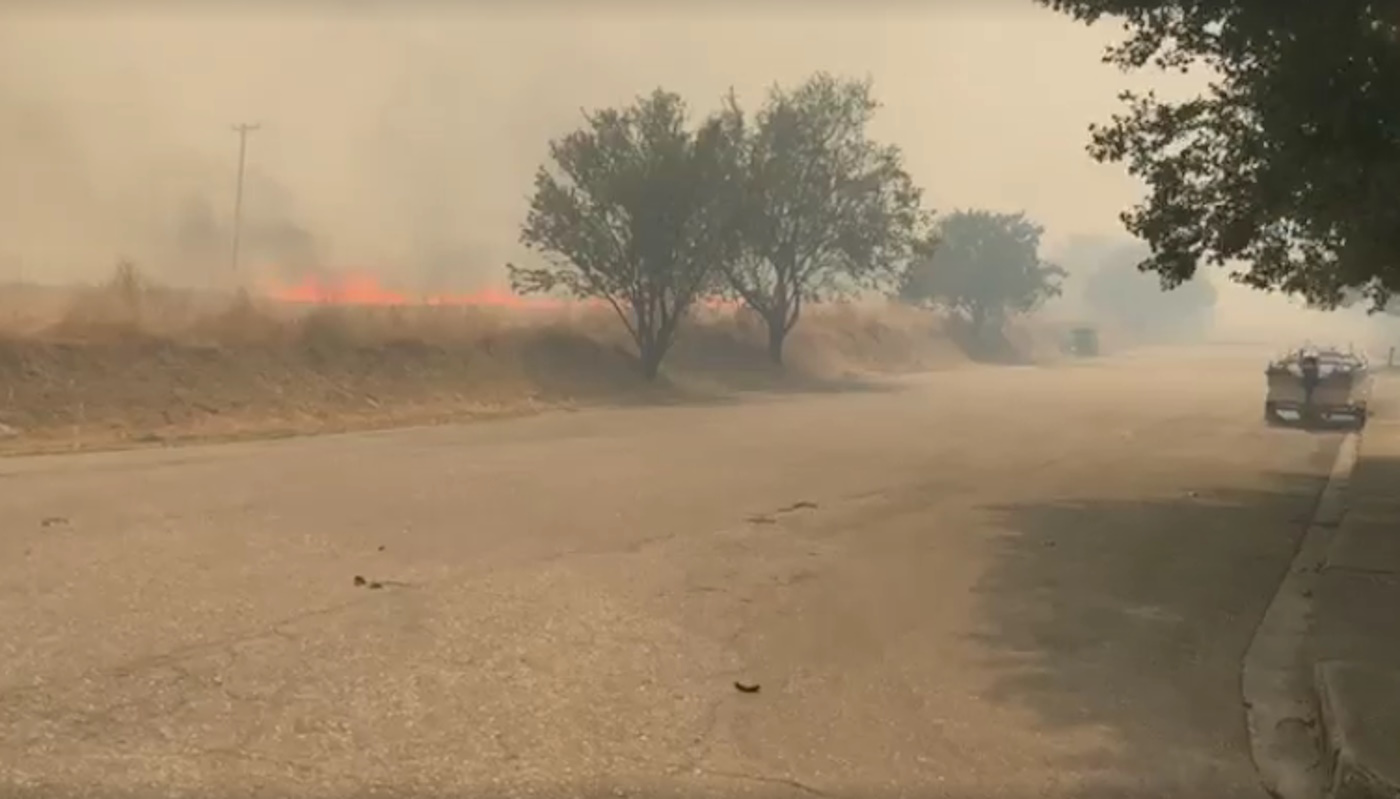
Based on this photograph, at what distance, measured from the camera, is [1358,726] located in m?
4.98

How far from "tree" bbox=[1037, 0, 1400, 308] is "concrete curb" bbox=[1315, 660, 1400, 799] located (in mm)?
5939

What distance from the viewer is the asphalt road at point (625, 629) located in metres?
4.86

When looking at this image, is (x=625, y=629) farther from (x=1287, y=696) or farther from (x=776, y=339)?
(x=776, y=339)

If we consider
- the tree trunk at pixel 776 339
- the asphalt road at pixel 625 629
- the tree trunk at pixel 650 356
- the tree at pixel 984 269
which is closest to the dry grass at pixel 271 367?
the tree trunk at pixel 650 356

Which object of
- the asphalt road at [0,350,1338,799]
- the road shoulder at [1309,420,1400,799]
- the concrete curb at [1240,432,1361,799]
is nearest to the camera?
the road shoulder at [1309,420,1400,799]

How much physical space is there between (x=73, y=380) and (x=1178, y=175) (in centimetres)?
1860

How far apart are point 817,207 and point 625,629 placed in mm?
39476

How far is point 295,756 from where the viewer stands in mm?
4781

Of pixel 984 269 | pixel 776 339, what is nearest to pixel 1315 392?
pixel 776 339

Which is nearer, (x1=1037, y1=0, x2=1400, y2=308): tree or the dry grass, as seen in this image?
(x1=1037, y1=0, x2=1400, y2=308): tree

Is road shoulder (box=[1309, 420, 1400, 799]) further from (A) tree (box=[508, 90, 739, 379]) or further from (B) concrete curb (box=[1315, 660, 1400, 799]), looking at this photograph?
(A) tree (box=[508, 90, 739, 379])

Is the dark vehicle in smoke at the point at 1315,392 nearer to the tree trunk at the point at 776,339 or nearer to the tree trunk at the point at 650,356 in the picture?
the tree trunk at the point at 650,356

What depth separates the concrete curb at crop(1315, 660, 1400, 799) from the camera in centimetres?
443

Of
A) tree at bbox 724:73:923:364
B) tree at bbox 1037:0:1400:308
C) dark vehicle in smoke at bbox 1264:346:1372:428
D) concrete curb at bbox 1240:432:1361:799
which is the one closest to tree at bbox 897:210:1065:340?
tree at bbox 724:73:923:364
